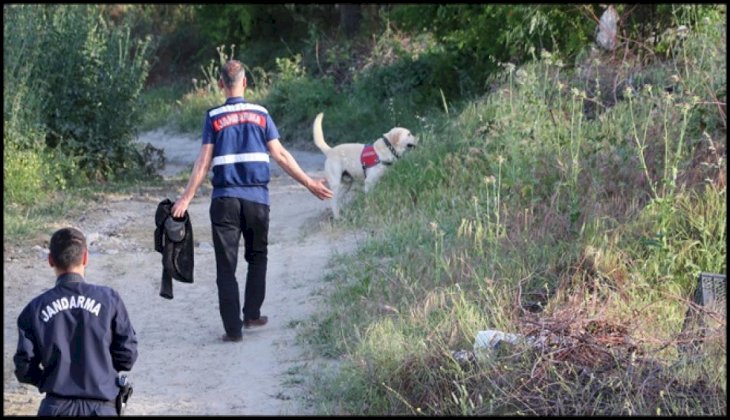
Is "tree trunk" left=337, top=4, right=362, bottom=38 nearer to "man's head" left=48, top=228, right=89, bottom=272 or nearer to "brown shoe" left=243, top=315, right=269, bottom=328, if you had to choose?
"brown shoe" left=243, top=315, right=269, bottom=328

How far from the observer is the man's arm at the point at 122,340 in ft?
16.2

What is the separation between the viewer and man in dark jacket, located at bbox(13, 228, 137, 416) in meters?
4.84

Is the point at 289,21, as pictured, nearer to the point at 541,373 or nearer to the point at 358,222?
the point at 358,222

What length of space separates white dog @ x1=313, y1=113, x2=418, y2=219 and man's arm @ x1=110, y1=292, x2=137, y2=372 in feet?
18.7

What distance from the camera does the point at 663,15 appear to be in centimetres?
1204

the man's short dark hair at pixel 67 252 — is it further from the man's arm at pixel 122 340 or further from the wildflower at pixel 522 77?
the wildflower at pixel 522 77

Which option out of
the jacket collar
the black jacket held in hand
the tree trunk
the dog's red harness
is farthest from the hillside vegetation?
the tree trunk

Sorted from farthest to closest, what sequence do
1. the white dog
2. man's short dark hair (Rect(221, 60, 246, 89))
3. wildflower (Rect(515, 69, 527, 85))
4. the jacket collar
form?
the white dog < wildflower (Rect(515, 69, 527, 85)) < man's short dark hair (Rect(221, 60, 246, 89)) < the jacket collar

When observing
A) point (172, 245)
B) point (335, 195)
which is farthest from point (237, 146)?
point (335, 195)

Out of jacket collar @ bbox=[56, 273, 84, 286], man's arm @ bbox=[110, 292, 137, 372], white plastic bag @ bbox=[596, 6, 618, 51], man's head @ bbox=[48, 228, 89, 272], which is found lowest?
man's arm @ bbox=[110, 292, 137, 372]

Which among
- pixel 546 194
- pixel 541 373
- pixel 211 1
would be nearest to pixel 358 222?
pixel 546 194

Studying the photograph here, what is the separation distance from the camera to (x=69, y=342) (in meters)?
4.86

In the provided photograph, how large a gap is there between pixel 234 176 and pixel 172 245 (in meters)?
0.61

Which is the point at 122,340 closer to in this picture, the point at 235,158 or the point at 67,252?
the point at 67,252
